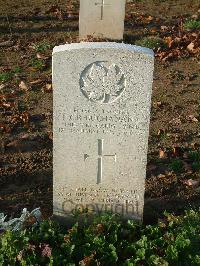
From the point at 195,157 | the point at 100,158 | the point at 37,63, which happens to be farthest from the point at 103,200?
the point at 37,63

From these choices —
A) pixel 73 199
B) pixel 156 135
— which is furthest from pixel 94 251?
pixel 156 135

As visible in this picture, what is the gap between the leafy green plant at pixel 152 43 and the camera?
8.70 m

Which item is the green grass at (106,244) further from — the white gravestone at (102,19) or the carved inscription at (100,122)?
the white gravestone at (102,19)

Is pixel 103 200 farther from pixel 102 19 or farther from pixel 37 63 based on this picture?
pixel 102 19

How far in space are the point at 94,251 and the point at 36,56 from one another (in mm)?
4683

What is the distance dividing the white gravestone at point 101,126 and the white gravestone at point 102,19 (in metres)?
4.57

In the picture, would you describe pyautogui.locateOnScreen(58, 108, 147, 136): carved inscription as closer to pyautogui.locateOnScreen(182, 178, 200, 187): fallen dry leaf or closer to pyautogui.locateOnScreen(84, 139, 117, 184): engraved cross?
pyautogui.locateOnScreen(84, 139, 117, 184): engraved cross

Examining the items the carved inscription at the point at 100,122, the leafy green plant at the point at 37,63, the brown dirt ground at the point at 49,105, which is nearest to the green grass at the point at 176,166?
the brown dirt ground at the point at 49,105

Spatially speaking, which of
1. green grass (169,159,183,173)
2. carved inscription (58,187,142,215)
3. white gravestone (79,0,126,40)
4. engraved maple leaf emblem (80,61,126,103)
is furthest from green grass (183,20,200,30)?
engraved maple leaf emblem (80,61,126,103)

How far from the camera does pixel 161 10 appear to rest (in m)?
10.7

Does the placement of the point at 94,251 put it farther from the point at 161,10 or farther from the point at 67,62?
the point at 161,10

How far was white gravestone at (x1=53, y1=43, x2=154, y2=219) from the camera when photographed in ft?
13.8

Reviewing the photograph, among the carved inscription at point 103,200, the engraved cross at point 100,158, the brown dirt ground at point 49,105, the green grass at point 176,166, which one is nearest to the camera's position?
the engraved cross at point 100,158

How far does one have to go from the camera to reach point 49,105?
7.09m
